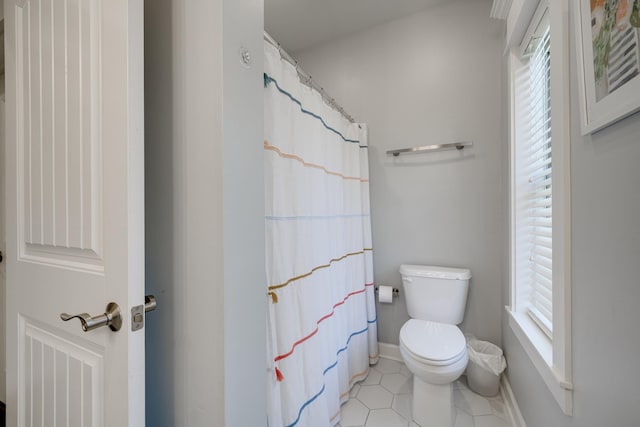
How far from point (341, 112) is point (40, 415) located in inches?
76.3

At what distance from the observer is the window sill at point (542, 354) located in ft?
2.61

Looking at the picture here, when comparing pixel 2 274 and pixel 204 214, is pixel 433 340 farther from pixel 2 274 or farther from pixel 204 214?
pixel 2 274

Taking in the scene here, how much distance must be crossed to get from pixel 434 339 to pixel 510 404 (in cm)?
58

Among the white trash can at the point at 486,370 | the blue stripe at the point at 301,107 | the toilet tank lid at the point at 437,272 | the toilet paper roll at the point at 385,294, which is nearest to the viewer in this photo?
the blue stripe at the point at 301,107

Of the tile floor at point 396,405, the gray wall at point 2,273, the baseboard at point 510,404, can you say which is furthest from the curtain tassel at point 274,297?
the gray wall at point 2,273

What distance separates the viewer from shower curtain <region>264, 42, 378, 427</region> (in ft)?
3.49

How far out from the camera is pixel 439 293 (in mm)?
1720

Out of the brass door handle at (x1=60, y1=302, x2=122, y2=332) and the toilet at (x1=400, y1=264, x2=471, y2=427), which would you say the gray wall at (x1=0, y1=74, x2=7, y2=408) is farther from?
the toilet at (x1=400, y1=264, x2=471, y2=427)

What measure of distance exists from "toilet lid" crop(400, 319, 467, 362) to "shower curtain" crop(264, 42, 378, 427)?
1.29 ft

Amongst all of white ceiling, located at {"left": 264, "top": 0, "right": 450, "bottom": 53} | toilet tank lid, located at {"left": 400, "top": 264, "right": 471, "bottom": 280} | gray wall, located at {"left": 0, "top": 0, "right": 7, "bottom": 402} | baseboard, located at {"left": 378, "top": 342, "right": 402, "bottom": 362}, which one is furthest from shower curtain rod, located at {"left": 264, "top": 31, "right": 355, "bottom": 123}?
baseboard, located at {"left": 378, "top": 342, "right": 402, "bottom": 362}

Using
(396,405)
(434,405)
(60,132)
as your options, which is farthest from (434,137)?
(60,132)

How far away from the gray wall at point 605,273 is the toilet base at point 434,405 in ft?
2.00

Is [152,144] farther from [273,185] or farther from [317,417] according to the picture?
[317,417]

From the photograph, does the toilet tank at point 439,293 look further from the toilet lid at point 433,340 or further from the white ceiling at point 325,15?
the white ceiling at point 325,15
